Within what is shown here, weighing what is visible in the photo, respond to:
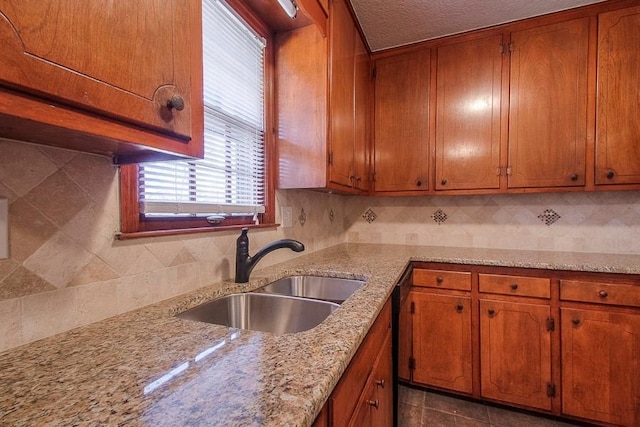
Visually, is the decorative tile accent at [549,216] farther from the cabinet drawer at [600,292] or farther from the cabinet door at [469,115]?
the cabinet drawer at [600,292]

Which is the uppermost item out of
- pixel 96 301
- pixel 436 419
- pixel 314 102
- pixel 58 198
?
pixel 314 102

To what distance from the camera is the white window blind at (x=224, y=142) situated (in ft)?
3.45

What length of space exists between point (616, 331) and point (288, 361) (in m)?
1.91

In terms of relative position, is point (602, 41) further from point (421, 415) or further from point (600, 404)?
point (421, 415)

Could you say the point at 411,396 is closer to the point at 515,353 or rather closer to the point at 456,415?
the point at 456,415

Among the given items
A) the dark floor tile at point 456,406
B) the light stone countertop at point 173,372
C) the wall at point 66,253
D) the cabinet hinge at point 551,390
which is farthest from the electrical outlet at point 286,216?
the cabinet hinge at point 551,390

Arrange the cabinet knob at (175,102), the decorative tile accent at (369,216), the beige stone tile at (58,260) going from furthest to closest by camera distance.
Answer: the decorative tile accent at (369,216)
the beige stone tile at (58,260)
the cabinet knob at (175,102)

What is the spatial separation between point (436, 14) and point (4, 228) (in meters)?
2.29

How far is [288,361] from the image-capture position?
1.97ft

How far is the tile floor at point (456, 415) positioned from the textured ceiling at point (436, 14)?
2441mm

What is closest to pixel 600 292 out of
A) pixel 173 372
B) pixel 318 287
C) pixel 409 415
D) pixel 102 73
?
pixel 409 415

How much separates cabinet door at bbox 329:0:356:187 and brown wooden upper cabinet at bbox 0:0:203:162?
39.0 inches

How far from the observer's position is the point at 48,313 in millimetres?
712

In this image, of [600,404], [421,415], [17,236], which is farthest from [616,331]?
[17,236]
